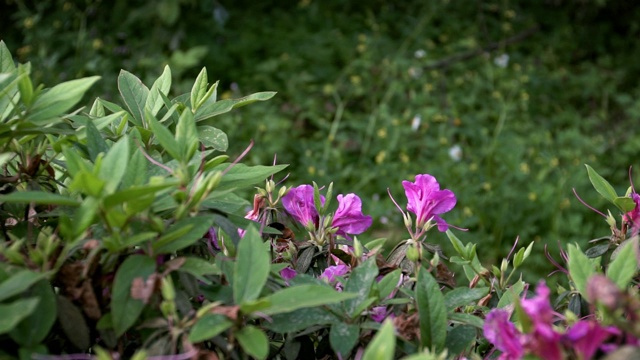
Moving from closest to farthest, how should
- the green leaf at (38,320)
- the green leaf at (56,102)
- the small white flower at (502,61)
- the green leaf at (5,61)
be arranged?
the green leaf at (38,320)
the green leaf at (56,102)
the green leaf at (5,61)
the small white flower at (502,61)

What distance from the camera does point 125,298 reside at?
802 mm

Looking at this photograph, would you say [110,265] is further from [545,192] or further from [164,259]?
[545,192]

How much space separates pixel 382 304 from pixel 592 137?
13.0 feet

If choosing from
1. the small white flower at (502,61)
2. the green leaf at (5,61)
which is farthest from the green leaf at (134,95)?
the small white flower at (502,61)

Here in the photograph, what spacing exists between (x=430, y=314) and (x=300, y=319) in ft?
0.48

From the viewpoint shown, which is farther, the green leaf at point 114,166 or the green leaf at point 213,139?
the green leaf at point 213,139

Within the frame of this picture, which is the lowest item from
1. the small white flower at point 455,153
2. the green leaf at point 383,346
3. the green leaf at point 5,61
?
the small white flower at point 455,153

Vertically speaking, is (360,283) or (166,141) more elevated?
(166,141)

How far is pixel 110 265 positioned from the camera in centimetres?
85

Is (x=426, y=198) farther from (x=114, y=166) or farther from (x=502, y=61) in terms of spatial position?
(x=502, y=61)

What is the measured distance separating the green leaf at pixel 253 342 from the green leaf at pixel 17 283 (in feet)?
0.63

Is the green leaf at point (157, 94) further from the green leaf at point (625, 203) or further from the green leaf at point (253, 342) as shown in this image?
the green leaf at point (625, 203)

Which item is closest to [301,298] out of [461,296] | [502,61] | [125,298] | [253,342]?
[253,342]

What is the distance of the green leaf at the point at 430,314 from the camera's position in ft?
2.93
